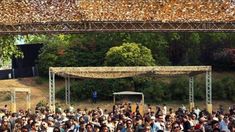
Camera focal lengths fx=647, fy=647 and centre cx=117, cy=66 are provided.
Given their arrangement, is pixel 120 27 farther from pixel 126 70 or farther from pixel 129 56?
pixel 129 56

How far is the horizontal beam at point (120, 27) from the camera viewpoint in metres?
35.6

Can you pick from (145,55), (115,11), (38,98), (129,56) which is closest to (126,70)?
(115,11)

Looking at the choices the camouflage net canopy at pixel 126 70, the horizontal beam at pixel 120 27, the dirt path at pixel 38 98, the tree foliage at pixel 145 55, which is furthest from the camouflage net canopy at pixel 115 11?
the tree foliage at pixel 145 55

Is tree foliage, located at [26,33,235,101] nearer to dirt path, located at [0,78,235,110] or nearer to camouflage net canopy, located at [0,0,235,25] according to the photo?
dirt path, located at [0,78,235,110]

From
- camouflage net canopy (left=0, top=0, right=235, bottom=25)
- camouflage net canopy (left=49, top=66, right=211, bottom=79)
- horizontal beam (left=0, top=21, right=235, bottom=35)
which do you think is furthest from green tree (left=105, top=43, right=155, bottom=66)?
camouflage net canopy (left=49, top=66, right=211, bottom=79)

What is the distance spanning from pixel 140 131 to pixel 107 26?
1825 cm

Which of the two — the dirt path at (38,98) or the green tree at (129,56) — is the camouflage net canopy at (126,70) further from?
the green tree at (129,56)

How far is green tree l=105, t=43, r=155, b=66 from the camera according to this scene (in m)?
49.7

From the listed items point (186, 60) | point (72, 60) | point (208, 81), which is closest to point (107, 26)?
point (208, 81)

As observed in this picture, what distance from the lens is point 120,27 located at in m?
36.1

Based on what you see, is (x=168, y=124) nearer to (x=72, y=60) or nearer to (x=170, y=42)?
(x=72, y=60)

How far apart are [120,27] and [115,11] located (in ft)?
9.21

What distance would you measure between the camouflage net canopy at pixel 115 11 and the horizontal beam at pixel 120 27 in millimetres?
347

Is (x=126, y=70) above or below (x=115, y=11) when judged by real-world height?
below
